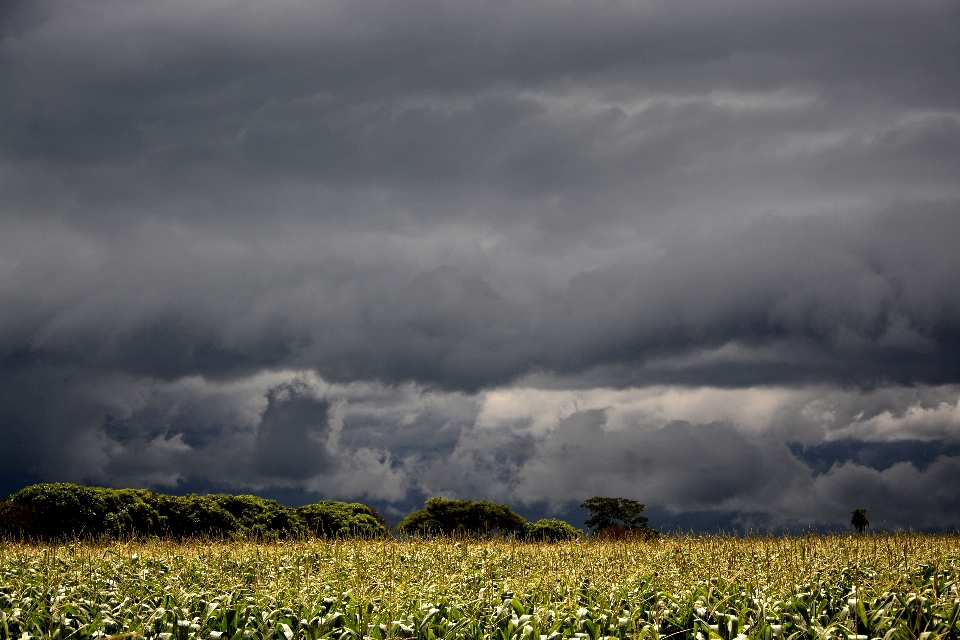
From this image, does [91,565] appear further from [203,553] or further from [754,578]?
[754,578]

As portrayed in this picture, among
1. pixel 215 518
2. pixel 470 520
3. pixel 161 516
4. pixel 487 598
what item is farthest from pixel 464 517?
pixel 487 598

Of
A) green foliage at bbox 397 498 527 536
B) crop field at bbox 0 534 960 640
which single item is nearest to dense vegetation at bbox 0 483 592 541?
green foliage at bbox 397 498 527 536

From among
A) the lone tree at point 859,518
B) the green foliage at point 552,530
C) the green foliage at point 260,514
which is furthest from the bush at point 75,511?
A: the lone tree at point 859,518

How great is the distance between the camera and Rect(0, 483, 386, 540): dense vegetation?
2269 centimetres

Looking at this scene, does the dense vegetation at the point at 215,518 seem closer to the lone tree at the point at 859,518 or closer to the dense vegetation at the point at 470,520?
the dense vegetation at the point at 470,520

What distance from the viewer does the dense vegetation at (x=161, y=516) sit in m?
22.7

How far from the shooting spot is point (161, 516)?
79.9 feet

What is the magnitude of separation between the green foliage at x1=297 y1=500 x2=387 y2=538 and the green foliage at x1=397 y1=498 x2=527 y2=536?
4.52 ft

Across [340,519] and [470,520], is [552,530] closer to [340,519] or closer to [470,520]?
[470,520]

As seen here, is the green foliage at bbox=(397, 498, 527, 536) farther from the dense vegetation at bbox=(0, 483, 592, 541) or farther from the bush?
the bush

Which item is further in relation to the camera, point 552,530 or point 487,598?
point 552,530

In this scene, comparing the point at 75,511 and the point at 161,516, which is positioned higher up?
the point at 75,511

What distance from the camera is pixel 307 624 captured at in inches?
328

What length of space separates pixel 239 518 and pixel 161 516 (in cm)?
262
